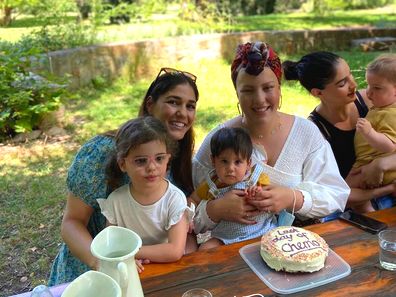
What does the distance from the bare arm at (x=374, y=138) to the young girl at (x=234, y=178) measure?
0.61 m

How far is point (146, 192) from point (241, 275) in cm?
55

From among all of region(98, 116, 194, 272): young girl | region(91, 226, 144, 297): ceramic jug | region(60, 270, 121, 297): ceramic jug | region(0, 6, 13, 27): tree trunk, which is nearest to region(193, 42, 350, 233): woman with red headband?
region(98, 116, 194, 272): young girl

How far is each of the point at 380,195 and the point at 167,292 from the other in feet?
4.96

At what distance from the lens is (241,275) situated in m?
1.59

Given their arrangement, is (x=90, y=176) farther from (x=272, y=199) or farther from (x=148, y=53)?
(x=148, y=53)

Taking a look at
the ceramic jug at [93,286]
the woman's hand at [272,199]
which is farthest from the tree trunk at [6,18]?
the ceramic jug at [93,286]

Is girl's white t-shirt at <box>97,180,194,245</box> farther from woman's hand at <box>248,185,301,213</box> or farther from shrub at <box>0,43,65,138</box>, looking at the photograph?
shrub at <box>0,43,65,138</box>

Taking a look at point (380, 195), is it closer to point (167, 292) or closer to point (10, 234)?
point (167, 292)

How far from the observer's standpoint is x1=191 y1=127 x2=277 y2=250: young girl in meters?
2.12

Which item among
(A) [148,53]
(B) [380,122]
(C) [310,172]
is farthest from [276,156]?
(A) [148,53]

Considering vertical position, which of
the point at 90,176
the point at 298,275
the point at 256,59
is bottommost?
the point at 298,275

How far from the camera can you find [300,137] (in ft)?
7.62

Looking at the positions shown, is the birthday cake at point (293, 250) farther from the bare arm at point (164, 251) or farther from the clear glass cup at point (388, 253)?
the bare arm at point (164, 251)

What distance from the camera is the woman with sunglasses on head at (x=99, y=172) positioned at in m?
1.98
